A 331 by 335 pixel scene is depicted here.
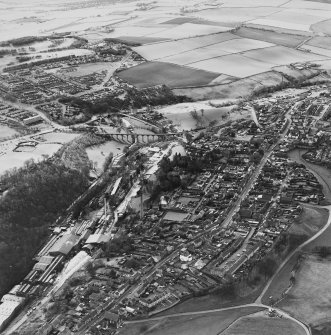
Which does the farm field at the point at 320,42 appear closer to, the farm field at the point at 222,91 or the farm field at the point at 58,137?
the farm field at the point at 222,91

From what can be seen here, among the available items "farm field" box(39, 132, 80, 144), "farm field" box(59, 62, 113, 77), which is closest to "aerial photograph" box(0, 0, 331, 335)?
"farm field" box(39, 132, 80, 144)

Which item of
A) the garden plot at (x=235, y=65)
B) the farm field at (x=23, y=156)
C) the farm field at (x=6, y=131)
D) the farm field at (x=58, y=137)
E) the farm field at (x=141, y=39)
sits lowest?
the garden plot at (x=235, y=65)

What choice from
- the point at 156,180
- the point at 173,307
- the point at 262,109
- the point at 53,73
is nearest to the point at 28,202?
the point at 156,180

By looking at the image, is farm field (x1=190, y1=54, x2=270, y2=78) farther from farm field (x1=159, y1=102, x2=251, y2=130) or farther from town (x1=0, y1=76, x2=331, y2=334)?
town (x1=0, y1=76, x2=331, y2=334)

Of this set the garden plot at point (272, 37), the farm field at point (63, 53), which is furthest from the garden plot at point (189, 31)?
the farm field at point (63, 53)

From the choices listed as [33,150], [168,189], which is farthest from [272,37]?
[168,189]

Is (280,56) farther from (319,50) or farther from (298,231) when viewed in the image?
(298,231)

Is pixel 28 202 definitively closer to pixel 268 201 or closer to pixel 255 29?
pixel 268 201
